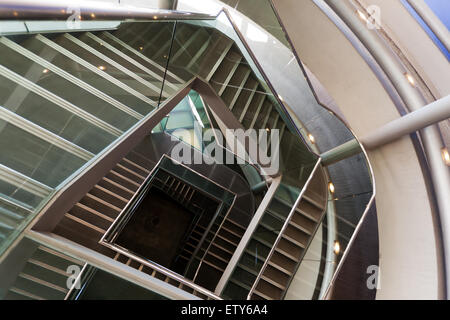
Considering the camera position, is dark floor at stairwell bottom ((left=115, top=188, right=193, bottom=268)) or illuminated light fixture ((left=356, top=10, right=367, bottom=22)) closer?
illuminated light fixture ((left=356, top=10, right=367, bottom=22))

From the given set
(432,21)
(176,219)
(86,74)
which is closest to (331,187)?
(432,21)

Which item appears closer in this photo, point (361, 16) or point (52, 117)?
point (52, 117)

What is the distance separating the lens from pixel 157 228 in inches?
328

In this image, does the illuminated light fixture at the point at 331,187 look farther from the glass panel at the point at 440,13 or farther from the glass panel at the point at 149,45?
the glass panel at the point at 149,45

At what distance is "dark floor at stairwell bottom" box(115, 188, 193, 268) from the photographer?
7898mm

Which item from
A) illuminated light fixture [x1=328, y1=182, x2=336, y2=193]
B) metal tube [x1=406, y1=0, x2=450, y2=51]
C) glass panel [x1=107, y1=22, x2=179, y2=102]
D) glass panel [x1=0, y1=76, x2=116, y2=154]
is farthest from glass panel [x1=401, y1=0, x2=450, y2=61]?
glass panel [x1=0, y1=76, x2=116, y2=154]

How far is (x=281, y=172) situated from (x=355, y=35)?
10.1ft

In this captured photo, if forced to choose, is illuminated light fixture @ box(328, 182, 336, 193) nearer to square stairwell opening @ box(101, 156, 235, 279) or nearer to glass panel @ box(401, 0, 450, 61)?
glass panel @ box(401, 0, 450, 61)

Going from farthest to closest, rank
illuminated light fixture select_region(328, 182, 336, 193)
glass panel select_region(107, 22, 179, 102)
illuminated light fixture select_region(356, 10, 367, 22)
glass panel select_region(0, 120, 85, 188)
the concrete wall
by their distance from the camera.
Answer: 1. illuminated light fixture select_region(328, 182, 336, 193)
2. illuminated light fixture select_region(356, 10, 367, 22)
3. the concrete wall
4. glass panel select_region(107, 22, 179, 102)
5. glass panel select_region(0, 120, 85, 188)

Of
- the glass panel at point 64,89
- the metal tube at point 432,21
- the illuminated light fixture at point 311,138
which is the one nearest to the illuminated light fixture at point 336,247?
the illuminated light fixture at point 311,138

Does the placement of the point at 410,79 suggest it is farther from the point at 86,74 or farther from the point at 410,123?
the point at 86,74

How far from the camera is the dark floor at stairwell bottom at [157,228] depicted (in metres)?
7.90

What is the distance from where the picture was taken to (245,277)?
19.0ft
